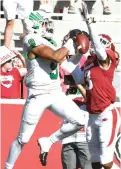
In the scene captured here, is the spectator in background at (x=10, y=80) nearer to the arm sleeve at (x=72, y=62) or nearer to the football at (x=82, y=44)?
the arm sleeve at (x=72, y=62)

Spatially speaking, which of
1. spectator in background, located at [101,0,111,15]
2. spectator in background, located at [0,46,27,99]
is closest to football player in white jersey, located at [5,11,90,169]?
spectator in background, located at [0,46,27,99]

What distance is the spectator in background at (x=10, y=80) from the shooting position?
32.8ft

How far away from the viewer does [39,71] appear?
7949 millimetres

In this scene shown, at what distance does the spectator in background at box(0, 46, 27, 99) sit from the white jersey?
188cm

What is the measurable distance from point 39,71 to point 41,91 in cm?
21

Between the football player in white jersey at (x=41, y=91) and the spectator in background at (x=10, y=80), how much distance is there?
1.89 metres

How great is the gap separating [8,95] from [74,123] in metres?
2.27

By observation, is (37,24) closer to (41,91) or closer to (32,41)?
(32,41)

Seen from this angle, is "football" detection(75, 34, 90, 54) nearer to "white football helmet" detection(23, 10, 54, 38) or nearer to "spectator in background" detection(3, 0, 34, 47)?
"white football helmet" detection(23, 10, 54, 38)

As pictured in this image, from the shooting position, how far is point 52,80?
8023 millimetres

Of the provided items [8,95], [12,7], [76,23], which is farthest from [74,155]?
[76,23]

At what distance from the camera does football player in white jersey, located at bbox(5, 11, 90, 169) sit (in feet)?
26.0

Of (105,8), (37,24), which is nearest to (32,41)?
(37,24)

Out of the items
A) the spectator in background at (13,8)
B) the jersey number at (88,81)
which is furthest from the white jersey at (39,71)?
the spectator in background at (13,8)
